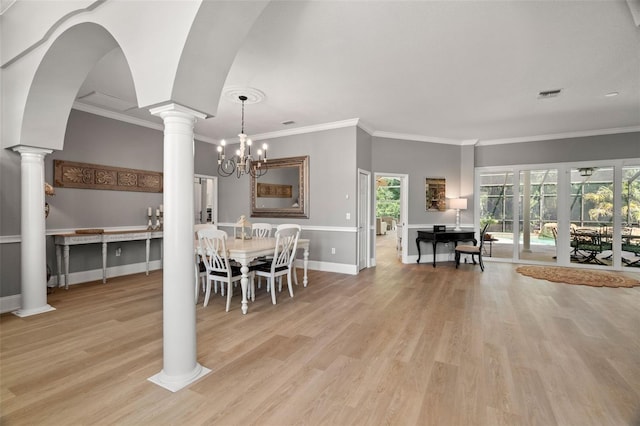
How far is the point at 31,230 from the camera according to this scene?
3.58m

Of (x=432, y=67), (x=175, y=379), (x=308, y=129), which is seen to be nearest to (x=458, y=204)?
(x=308, y=129)

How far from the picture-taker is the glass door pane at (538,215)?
6754mm

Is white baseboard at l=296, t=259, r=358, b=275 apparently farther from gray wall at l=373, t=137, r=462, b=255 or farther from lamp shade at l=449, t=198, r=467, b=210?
lamp shade at l=449, t=198, r=467, b=210

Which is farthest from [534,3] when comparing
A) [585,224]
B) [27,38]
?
[585,224]

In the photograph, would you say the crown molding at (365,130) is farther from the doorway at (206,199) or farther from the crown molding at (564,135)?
the doorway at (206,199)

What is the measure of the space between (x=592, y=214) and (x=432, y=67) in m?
5.37

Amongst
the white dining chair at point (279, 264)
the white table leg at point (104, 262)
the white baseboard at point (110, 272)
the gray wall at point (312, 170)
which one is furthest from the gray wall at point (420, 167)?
the white table leg at point (104, 262)

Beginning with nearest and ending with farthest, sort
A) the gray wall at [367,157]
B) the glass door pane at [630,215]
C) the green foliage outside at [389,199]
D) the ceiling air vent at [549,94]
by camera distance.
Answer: the ceiling air vent at [549,94], the gray wall at [367,157], the glass door pane at [630,215], the green foliage outside at [389,199]

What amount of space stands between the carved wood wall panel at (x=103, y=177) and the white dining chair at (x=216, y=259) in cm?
270

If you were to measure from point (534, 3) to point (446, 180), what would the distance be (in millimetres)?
4944

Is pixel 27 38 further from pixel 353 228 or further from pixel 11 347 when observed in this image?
pixel 353 228

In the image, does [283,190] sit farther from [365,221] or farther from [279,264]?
[279,264]

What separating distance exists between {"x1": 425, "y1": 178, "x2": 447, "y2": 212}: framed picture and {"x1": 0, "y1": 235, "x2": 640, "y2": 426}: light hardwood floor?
3159 millimetres

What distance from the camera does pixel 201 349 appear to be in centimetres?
272
